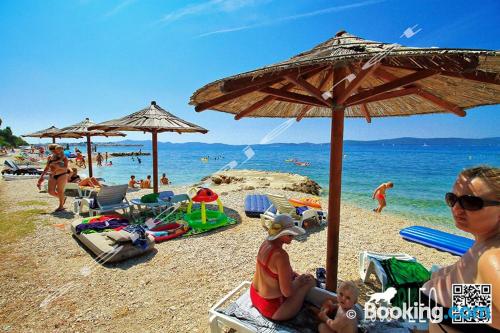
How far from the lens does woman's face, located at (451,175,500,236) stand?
3.98 ft

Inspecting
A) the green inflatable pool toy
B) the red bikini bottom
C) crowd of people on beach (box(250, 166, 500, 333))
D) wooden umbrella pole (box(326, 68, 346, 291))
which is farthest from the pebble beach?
crowd of people on beach (box(250, 166, 500, 333))

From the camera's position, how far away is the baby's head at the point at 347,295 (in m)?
2.05

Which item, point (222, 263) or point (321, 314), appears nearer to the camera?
point (321, 314)

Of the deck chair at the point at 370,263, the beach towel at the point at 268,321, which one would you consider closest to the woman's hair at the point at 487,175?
the beach towel at the point at 268,321

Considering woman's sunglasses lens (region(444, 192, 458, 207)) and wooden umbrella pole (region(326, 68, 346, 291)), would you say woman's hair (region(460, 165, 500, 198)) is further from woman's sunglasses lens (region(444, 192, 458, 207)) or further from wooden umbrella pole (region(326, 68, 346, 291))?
wooden umbrella pole (region(326, 68, 346, 291))

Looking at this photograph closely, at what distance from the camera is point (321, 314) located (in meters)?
2.31

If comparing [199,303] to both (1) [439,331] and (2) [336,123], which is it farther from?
(2) [336,123]

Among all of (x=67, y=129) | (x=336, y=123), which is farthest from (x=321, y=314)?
(x=67, y=129)

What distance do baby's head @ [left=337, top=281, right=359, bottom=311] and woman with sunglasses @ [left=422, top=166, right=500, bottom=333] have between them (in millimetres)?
693

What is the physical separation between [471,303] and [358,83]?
1678 millimetres

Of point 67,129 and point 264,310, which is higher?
point 67,129

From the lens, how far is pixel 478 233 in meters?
1.27

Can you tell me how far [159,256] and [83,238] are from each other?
1.76 m

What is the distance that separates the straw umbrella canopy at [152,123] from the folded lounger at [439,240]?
6426mm
